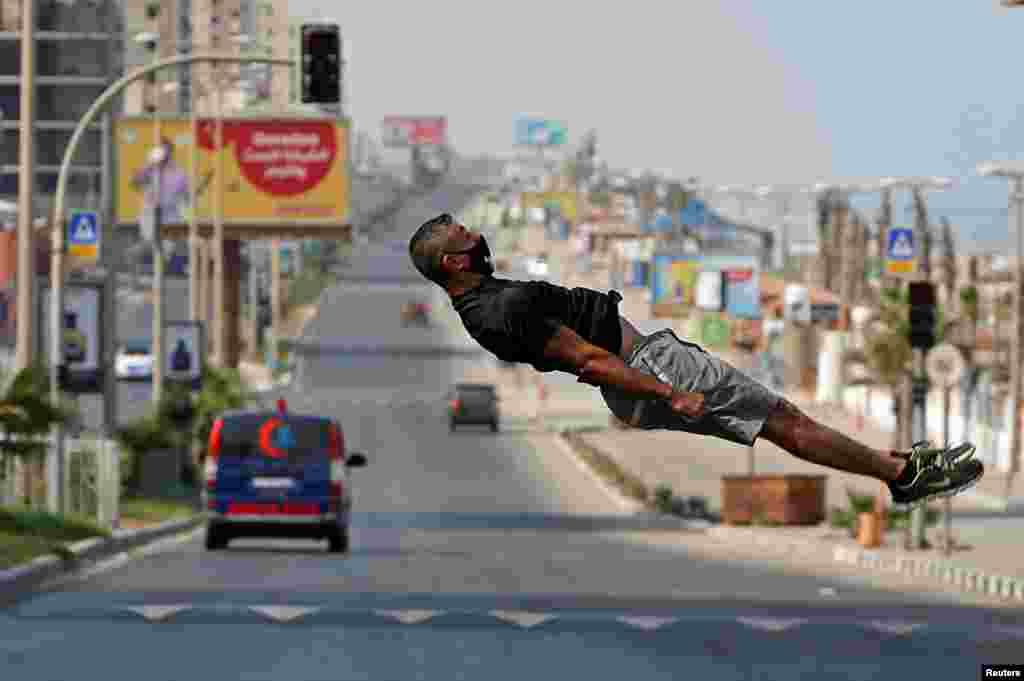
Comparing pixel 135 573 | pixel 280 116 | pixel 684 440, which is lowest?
pixel 684 440

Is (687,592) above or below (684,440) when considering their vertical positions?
above

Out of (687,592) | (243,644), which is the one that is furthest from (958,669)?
(687,592)

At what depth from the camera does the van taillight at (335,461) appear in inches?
1296

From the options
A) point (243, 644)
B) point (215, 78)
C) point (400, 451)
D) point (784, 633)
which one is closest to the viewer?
point (243, 644)

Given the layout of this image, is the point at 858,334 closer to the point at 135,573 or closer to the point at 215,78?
the point at 215,78

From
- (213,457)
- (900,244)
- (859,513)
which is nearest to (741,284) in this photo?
(900,244)

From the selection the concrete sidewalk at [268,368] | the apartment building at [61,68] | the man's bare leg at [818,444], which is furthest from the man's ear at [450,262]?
the concrete sidewalk at [268,368]

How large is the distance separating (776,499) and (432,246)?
3862cm

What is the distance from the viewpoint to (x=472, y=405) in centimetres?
8956

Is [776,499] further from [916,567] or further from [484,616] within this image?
[484,616]

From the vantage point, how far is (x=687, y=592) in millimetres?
25219

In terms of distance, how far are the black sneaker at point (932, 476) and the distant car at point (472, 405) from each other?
258ft

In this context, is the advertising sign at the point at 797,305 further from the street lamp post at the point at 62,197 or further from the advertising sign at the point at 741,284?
the street lamp post at the point at 62,197

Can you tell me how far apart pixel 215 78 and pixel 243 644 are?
59.1 m
